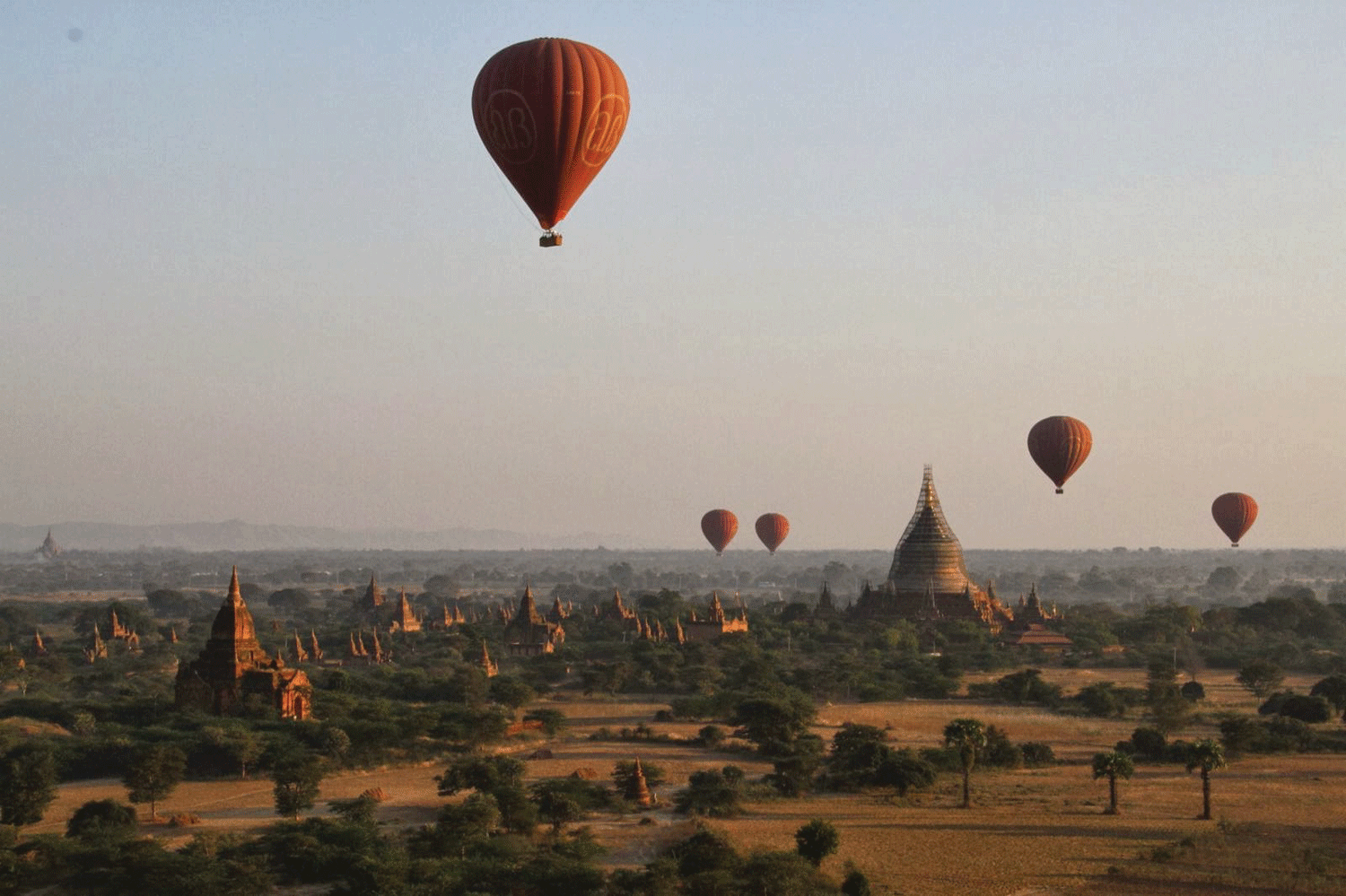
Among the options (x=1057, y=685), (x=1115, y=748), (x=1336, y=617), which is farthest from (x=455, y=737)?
(x=1336, y=617)

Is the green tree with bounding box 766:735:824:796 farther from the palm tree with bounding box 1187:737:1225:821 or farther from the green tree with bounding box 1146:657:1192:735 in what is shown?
the green tree with bounding box 1146:657:1192:735

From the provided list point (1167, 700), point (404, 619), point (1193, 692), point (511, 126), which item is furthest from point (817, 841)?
point (404, 619)

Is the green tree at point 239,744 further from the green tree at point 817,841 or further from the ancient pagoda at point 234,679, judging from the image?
the green tree at point 817,841

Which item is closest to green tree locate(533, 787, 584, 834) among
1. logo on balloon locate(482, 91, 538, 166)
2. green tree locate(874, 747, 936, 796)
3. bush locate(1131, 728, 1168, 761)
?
green tree locate(874, 747, 936, 796)

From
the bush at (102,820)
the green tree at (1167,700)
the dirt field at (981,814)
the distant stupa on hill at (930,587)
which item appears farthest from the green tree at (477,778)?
the distant stupa on hill at (930,587)

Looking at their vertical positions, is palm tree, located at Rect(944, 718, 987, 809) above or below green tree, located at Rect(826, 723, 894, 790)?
above
